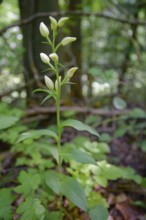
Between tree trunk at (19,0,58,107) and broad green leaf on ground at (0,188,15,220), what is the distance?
4.28 ft

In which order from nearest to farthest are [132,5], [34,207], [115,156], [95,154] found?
1. [34,207]
2. [95,154]
3. [115,156]
4. [132,5]

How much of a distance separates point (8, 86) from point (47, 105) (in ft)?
1.83

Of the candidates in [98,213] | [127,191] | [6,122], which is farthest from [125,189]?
[6,122]

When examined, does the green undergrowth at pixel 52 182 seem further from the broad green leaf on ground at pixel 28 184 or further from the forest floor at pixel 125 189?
the forest floor at pixel 125 189

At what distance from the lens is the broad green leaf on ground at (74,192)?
1.09m

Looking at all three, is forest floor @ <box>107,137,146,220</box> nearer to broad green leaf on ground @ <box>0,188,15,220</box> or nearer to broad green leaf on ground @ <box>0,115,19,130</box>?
broad green leaf on ground @ <box>0,188,15,220</box>

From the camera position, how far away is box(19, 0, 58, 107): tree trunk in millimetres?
2557

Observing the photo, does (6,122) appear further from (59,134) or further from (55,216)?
(55,216)

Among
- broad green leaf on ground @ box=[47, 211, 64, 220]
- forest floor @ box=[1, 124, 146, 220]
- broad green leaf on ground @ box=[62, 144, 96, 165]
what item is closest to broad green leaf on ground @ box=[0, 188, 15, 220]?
broad green leaf on ground @ box=[47, 211, 64, 220]

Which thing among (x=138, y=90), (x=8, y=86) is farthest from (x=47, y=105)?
(x=138, y=90)

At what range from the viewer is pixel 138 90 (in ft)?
10.0

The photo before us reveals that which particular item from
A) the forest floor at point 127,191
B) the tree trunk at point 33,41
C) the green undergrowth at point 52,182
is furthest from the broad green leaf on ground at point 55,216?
the tree trunk at point 33,41

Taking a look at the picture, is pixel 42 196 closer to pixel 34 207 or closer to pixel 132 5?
pixel 34 207

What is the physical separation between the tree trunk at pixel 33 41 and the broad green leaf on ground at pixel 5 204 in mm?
1304
